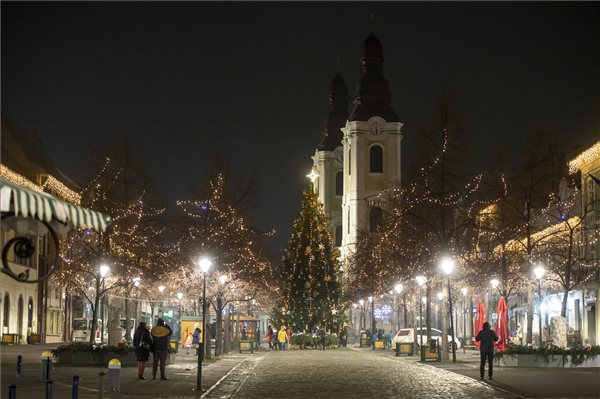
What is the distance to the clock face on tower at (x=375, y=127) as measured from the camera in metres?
124

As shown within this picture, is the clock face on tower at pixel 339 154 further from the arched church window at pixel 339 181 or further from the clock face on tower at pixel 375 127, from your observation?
the clock face on tower at pixel 375 127

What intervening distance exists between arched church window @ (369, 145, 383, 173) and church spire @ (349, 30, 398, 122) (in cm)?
370

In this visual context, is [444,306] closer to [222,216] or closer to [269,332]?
[222,216]

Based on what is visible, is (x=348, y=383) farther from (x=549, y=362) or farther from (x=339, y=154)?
(x=339, y=154)

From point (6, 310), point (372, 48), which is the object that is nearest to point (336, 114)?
point (372, 48)

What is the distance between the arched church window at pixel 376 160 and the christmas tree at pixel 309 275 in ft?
112

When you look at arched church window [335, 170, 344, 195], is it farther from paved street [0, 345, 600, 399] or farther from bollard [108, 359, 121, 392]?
bollard [108, 359, 121, 392]

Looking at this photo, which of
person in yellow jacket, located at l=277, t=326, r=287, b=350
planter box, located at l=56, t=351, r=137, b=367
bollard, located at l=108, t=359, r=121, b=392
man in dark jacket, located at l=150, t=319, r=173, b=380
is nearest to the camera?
bollard, located at l=108, t=359, r=121, b=392

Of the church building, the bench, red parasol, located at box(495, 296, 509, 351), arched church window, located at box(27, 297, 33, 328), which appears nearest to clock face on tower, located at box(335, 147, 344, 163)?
the church building

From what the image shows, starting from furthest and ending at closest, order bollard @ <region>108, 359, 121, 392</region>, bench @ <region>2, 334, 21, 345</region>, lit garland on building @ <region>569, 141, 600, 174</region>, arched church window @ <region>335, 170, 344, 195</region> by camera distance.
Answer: arched church window @ <region>335, 170, 344, 195</region>, bench @ <region>2, 334, 21, 345</region>, lit garland on building @ <region>569, 141, 600, 174</region>, bollard @ <region>108, 359, 121, 392</region>

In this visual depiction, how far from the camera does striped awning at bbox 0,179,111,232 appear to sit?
34.5ft

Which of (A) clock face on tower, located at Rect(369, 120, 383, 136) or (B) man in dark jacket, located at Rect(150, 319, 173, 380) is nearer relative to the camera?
(B) man in dark jacket, located at Rect(150, 319, 173, 380)

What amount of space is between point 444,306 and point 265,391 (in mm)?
23408

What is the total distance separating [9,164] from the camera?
77812mm
